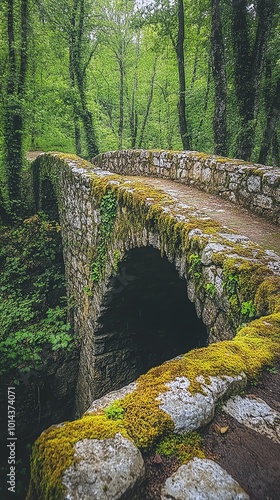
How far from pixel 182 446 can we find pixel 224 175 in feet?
14.3

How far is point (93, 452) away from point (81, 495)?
0.39 ft

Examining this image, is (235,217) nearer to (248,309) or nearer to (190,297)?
(190,297)

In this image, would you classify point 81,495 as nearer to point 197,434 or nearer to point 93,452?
point 93,452

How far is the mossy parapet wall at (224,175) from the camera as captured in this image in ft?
12.4

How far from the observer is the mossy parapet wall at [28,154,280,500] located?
1.06 m

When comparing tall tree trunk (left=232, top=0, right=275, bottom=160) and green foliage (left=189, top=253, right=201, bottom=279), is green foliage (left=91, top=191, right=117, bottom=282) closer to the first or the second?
green foliage (left=189, top=253, right=201, bottom=279)

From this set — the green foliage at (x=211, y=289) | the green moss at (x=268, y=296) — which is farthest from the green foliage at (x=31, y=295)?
the green moss at (x=268, y=296)

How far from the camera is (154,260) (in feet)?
14.3

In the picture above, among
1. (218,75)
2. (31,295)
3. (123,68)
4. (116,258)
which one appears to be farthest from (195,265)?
(123,68)

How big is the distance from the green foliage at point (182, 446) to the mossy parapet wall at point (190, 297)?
0.11 ft

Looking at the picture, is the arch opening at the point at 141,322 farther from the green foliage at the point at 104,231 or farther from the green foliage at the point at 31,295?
the green foliage at the point at 31,295

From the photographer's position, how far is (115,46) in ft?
56.6

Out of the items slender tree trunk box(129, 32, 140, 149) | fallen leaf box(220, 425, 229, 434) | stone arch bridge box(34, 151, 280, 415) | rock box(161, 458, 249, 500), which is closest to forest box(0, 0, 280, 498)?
stone arch bridge box(34, 151, 280, 415)

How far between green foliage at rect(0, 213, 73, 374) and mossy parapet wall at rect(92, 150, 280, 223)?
3878mm
